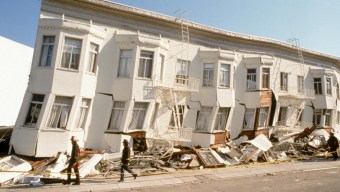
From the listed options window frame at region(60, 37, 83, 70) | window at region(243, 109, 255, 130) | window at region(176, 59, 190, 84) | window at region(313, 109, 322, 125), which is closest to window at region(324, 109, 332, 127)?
window at region(313, 109, 322, 125)

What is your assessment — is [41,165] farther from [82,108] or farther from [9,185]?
[82,108]

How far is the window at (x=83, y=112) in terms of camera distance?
15954mm

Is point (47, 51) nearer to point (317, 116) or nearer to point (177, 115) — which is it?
point (177, 115)

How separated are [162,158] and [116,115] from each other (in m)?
4.48

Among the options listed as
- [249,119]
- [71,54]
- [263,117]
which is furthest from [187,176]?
[263,117]

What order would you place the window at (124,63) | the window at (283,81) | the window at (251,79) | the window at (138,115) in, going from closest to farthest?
1. the window at (138,115)
2. the window at (124,63)
3. the window at (251,79)
4. the window at (283,81)

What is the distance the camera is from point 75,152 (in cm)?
1132

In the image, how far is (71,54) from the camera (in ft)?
50.8

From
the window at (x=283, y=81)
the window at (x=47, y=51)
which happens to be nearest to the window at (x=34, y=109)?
the window at (x=47, y=51)

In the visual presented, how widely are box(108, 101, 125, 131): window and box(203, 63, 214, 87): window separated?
25.0 ft

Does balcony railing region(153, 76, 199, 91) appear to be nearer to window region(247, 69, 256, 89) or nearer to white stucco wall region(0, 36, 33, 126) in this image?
window region(247, 69, 256, 89)

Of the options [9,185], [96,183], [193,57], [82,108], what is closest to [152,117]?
[82,108]

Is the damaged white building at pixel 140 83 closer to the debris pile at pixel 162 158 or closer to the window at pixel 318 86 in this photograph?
the debris pile at pixel 162 158

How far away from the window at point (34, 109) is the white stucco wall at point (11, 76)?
48.1ft
